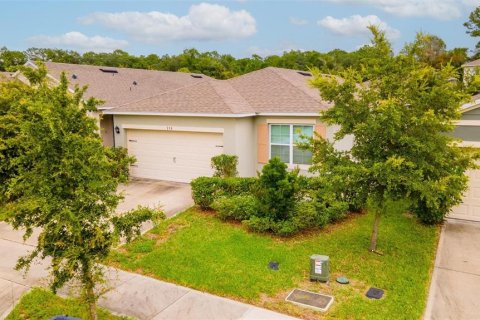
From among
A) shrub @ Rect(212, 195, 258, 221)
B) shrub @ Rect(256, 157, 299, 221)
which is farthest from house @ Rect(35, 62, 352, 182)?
shrub @ Rect(256, 157, 299, 221)

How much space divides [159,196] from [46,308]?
731cm

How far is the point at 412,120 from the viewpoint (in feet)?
25.2

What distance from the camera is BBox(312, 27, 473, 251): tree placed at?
306 inches

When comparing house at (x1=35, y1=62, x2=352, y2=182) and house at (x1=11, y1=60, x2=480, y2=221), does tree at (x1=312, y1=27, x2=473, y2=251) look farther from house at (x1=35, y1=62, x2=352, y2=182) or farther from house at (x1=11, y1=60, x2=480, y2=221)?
house at (x1=35, y1=62, x2=352, y2=182)

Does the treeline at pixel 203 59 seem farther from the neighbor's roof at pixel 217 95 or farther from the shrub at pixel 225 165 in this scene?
the shrub at pixel 225 165

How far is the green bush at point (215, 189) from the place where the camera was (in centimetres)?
1216

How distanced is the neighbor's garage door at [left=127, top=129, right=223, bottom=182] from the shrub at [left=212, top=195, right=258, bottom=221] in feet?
13.2

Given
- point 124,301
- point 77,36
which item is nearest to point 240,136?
point 124,301

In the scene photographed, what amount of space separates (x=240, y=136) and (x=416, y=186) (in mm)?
7982

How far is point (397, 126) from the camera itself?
26.3 feet

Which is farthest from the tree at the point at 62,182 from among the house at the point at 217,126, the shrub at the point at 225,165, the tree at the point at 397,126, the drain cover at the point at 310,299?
the house at the point at 217,126

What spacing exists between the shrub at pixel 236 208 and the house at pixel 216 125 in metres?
3.66

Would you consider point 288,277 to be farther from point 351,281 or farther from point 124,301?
point 124,301

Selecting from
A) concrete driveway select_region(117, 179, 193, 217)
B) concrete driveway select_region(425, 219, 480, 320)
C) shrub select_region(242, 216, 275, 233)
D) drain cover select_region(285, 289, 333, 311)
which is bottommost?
concrete driveway select_region(425, 219, 480, 320)
